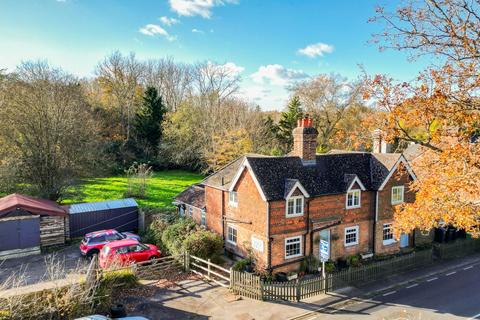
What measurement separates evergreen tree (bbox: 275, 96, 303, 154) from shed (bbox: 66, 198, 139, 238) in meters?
30.2

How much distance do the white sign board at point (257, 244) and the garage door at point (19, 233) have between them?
49.4ft

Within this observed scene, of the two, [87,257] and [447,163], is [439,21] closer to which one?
[447,163]

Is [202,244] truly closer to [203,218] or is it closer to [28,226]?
[203,218]

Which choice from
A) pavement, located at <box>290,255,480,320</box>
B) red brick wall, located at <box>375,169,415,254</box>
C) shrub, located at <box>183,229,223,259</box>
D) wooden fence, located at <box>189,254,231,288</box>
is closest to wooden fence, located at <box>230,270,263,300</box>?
Answer: wooden fence, located at <box>189,254,231,288</box>

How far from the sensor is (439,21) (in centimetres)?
966

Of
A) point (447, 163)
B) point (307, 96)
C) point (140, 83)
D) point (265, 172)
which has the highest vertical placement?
point (140, 83)

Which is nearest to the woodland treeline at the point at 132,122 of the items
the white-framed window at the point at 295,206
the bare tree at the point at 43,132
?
the bare tree at the point at 43,132

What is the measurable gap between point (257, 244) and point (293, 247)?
2243mm

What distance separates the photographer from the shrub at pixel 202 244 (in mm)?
20359

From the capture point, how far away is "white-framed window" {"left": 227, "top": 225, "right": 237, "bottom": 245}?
22406 millimetres

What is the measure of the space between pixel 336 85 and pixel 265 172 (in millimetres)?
32928

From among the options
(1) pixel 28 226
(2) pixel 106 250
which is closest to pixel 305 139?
(2) pixel 106 250

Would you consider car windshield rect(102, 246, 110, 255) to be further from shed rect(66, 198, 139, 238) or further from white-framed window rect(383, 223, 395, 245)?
white-framed window rect(383, 223, 395, 245)

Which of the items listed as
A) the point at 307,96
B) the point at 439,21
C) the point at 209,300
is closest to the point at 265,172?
the point at 209,300
